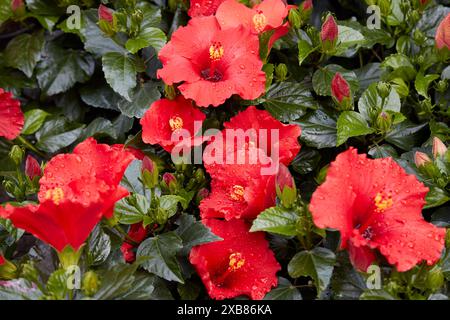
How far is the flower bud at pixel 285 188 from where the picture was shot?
5.23 feet

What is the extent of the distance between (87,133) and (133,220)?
0.58 meters

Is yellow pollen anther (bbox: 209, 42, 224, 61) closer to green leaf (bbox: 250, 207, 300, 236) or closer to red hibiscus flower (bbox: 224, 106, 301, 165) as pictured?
red hibiscus flower (bbox: 224, 106, 301, 165)

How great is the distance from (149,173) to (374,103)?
644mm

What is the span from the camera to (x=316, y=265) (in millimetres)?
1556

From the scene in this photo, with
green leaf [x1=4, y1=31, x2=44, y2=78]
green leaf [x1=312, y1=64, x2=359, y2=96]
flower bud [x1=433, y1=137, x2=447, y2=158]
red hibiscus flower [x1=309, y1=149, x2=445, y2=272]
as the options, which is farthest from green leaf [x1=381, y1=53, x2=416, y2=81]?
green leaf [x1=4, y1=31, x2=44, y2=78]

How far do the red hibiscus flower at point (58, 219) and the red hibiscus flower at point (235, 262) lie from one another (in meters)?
0.29

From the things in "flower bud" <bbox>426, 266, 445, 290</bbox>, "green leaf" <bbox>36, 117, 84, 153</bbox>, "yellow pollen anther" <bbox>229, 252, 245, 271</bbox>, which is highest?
"flower bud" <bbox>426, 266, 445, 290</bbox>

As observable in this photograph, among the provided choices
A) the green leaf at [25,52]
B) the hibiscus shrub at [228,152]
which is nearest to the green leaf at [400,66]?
the hibiscus shrub at [228,152]

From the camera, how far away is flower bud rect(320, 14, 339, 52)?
1898 millimetres

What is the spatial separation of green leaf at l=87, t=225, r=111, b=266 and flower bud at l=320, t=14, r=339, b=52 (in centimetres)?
82

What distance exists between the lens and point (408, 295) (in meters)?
1.51

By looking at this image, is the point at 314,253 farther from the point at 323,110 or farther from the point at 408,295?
the point at 323,110
